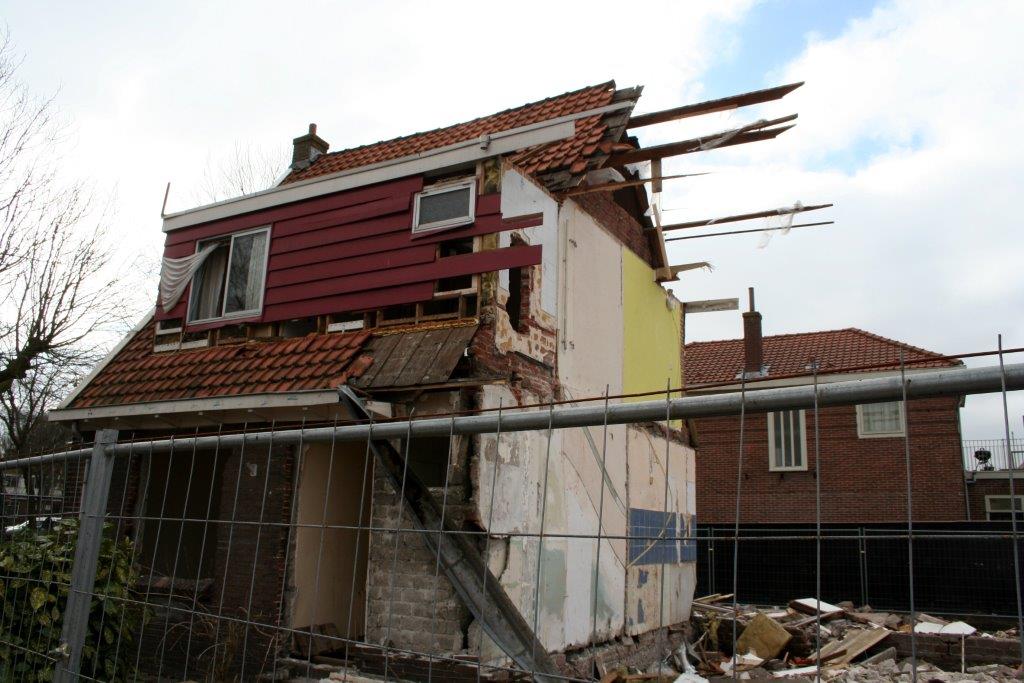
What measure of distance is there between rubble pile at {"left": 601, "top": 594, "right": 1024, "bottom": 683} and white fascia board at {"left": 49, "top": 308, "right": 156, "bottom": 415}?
8223 millimetres

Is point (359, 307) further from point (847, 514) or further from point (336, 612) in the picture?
point (847, 514)

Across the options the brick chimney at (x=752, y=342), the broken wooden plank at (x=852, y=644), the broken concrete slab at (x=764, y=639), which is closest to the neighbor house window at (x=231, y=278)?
the broken concrete slab at (x=764, y=639)

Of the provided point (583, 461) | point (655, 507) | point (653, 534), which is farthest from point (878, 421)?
point (583, 461)

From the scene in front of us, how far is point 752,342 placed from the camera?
26406mm

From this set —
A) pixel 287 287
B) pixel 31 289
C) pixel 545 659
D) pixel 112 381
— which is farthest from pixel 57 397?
pixel 545 659

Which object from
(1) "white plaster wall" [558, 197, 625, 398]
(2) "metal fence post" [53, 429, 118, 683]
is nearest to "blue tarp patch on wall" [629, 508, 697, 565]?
(1) "white plaster wall" [558, 197, 625, 398]

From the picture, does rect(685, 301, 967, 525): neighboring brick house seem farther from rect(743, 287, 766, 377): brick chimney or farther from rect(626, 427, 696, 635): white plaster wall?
rect(626, 427, 696, 635): white plaster wall

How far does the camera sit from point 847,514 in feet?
81.2

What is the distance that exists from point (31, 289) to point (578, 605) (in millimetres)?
16012

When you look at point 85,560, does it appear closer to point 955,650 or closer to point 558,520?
point 558,520

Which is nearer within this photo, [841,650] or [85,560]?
[85,560]

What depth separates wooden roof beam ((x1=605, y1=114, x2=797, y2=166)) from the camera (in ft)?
35.1

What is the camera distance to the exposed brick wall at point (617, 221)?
1260cm

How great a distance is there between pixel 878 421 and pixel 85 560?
24.4 meters
